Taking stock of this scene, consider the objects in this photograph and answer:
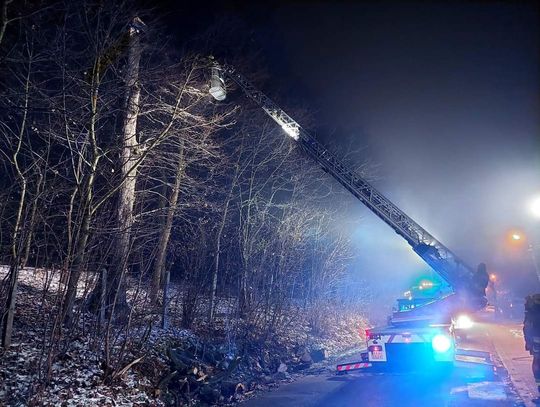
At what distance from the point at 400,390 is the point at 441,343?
1.50 metres

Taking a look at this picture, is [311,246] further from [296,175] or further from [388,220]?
[388,220]

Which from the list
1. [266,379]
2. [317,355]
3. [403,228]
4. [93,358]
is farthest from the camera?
[403,228]

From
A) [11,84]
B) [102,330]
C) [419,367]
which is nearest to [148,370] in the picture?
[102,330]

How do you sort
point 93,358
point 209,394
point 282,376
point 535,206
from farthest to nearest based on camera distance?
point 535,206
point 282,376
point 209,394
point 93,358

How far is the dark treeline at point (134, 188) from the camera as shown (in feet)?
23.1

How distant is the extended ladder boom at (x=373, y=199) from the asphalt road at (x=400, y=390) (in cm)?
392

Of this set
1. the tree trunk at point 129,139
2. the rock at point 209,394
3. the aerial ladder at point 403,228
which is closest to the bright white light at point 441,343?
the aerial ladder at point 403,228

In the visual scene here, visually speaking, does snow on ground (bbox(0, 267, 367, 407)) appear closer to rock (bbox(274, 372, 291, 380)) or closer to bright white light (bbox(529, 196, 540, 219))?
rock (bbox(274, 372, 291, 380))

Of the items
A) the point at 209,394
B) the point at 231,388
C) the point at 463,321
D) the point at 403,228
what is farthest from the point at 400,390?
the point at 403,228

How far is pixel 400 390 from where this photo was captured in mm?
8188

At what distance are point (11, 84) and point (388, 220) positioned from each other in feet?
40.1

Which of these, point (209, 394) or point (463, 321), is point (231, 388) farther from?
point (463, 321)

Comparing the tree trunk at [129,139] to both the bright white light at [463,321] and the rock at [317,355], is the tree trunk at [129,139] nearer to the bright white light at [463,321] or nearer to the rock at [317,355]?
the rock at [317,355]

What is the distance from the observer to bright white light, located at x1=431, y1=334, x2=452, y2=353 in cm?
855
